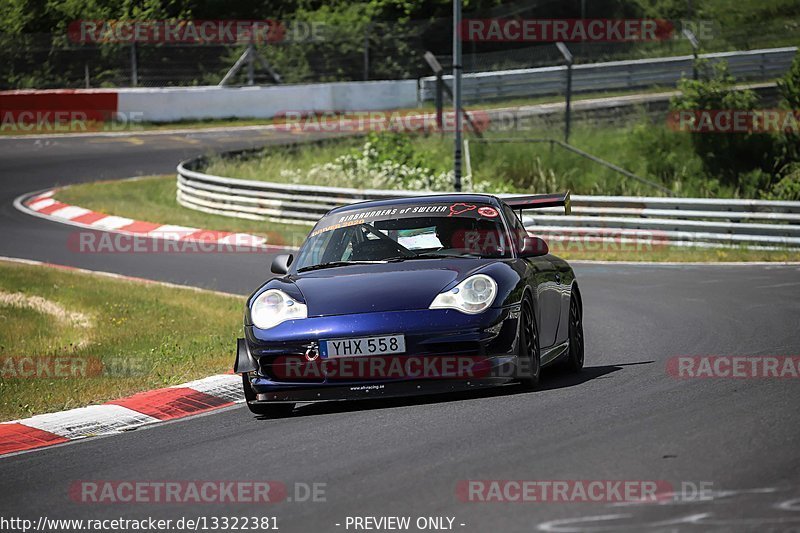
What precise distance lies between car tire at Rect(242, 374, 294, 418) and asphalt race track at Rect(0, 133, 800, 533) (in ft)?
0.48

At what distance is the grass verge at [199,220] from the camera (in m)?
20.2

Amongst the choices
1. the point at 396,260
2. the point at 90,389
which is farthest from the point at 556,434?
the point at 90,389

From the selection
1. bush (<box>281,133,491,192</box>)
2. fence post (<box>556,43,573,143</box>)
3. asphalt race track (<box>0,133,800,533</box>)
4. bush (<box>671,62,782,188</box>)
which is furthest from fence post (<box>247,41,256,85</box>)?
asphalt race track (<box>0,133,800,533</box>)

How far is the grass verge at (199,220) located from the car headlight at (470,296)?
12507mm

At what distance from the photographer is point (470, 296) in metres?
7.86

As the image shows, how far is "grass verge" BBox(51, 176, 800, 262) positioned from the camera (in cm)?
2019

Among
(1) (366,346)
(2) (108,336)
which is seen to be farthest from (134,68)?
(1) (366,346)

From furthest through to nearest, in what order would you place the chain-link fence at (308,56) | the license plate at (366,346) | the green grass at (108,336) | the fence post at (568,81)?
1. the chain-link fence at (308,56)
2. the fence post at (568,81)
3. the green grass at (108,336)
4. the license plate at (366,346)

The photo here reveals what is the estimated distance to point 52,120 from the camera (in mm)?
39344

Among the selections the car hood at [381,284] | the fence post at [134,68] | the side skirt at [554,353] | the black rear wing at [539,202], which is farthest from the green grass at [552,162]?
the car hood at [381,284]

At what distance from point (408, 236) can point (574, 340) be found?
1.52m

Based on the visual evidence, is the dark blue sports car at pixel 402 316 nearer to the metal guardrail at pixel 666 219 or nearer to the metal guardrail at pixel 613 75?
the metal guardrail at pixel 666 219

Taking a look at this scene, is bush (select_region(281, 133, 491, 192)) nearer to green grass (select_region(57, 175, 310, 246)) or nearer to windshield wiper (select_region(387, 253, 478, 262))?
green grass (select_region(57, 175, 310, 246))

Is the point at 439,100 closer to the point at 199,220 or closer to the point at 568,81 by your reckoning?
the point at 568,81
